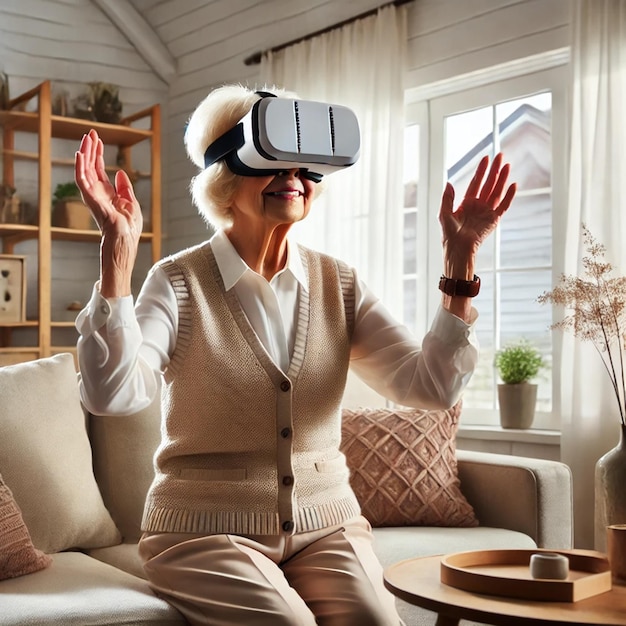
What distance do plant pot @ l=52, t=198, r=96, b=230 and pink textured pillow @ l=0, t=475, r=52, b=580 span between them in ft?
8.06

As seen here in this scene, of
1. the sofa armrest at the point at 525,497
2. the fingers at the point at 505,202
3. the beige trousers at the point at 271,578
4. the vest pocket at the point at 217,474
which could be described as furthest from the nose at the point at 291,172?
the sofa armrest at the point at 525,497

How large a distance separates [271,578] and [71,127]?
3.20m

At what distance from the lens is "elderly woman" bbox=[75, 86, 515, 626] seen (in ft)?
5.09

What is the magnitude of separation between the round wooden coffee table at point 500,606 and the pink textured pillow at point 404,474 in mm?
1027

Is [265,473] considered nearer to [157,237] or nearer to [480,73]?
[480,73]

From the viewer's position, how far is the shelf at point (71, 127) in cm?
424

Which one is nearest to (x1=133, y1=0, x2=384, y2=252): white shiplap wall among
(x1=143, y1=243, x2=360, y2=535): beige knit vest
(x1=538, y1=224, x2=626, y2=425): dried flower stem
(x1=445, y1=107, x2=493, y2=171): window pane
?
(x1=445, y1=107, x2=493, y2=171): window pane

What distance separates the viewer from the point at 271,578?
1.61m

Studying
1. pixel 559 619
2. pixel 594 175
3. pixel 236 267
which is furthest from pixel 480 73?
pixel 559 619

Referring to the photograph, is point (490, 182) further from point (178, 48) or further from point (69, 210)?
point (178, 48)

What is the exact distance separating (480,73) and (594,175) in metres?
0.71

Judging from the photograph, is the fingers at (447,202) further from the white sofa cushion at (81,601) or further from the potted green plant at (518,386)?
the potted green plant at (518,386)

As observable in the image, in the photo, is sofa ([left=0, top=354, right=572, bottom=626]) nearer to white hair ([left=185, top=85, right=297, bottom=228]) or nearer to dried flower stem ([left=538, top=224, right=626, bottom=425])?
dried flower stem ([left=538, top=224, right=626, bottom=425])

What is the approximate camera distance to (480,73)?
3.48 m
